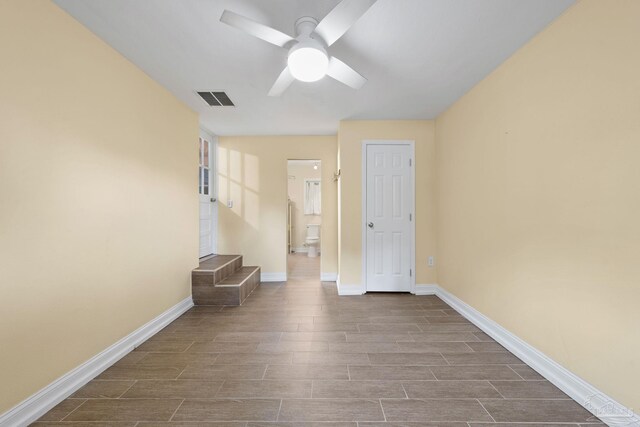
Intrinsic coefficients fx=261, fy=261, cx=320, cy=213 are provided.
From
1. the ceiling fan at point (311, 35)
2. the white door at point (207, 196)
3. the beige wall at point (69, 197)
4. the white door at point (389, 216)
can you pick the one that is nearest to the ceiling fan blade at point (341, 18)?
the ceiling fan at point (311, 35)

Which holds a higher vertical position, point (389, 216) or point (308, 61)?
point (308, 61)

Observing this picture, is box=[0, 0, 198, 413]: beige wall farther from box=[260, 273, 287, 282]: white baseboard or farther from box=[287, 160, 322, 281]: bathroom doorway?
box=[287, 160, 322, 281]: bathroom doorway

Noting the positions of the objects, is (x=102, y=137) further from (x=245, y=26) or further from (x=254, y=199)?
(x=254, y=199)

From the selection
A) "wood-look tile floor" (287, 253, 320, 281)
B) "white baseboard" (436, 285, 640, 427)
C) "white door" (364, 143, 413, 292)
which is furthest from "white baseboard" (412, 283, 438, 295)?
"wood-look tile floor" (287, 253, 320, 281)

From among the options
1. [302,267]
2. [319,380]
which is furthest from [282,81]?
[302,267]

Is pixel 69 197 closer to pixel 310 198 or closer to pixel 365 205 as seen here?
pixel 365 205

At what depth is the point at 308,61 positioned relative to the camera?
1637 mm

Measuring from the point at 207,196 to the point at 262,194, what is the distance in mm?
856

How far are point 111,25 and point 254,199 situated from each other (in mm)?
2807

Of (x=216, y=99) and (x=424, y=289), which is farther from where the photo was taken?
(x=424, y=289)

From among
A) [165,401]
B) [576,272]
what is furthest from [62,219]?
[576,272]

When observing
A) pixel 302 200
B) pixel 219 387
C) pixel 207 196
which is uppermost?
pixel 302 200

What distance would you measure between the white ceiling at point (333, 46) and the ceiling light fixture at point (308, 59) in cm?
21

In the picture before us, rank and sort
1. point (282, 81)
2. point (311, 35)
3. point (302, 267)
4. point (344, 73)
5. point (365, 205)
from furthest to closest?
point (302, 267)
point (365, 205)
point (282, 81)
point (344, 73)
point (311, 35)
